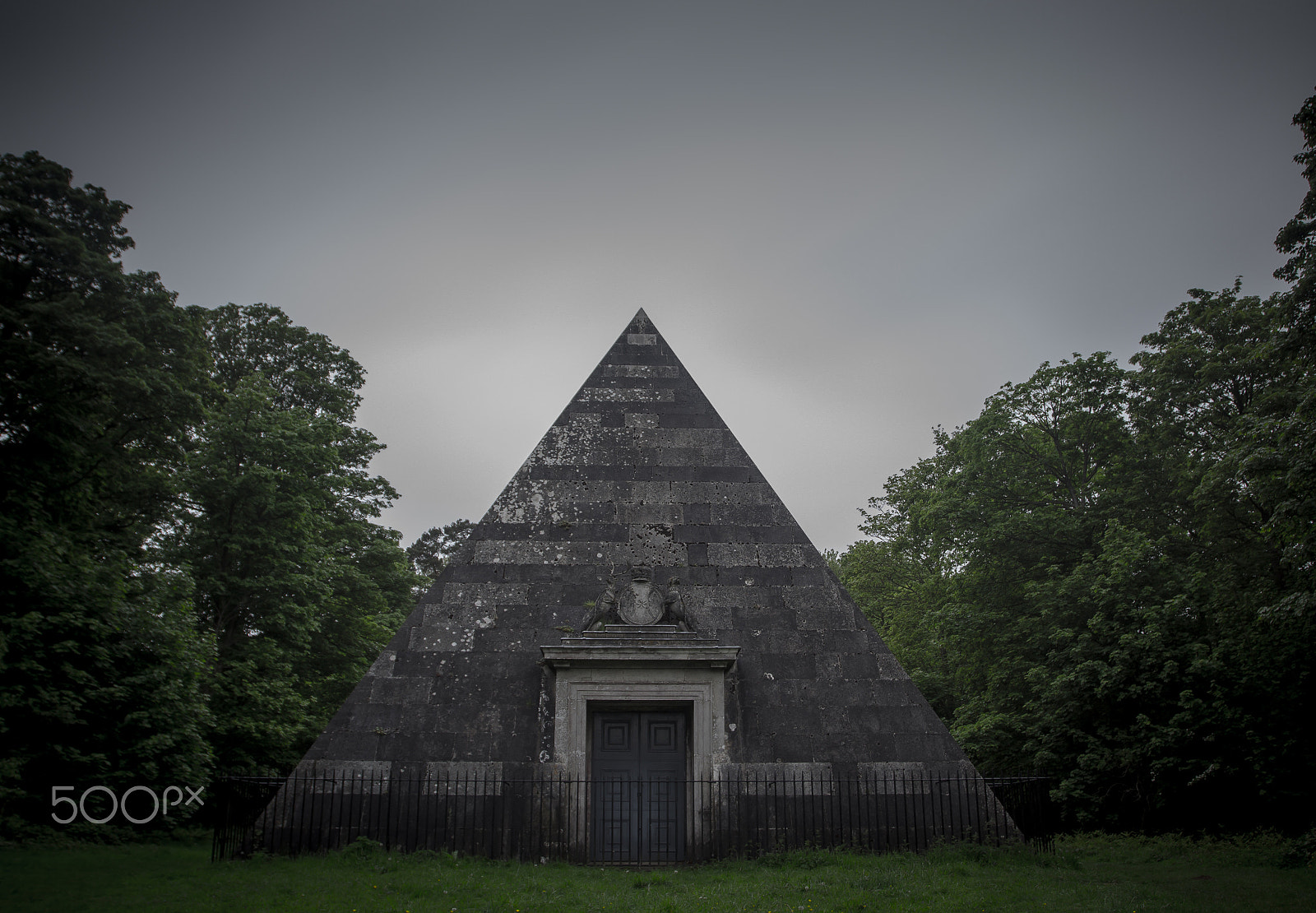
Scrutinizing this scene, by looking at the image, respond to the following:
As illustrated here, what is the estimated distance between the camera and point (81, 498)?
12.4 m

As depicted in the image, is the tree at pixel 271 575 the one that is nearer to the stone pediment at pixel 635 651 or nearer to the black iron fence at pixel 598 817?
the black iron fence at pixel 598 817

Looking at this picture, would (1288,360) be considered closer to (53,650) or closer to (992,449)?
(992,449)

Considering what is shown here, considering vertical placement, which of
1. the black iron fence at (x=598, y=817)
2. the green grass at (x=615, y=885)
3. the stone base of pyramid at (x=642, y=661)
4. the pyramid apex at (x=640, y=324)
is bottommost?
the green grass at (x=615, y=885)

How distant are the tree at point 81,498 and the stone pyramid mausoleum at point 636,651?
4.47 m

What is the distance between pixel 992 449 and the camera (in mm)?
19234

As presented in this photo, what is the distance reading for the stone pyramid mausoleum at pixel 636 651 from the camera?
9.88 m

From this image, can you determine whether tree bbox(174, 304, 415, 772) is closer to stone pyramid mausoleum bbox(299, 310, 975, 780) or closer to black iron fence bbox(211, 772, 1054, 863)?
black iron fence bbox(211, 772, 1054, 863)

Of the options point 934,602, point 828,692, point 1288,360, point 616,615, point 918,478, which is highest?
point 918,478

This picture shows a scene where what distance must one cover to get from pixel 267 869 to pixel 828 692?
636 cm

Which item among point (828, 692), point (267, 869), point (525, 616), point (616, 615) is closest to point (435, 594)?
Result: point (525, 616)

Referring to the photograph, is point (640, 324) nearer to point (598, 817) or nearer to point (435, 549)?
point (598, 817)

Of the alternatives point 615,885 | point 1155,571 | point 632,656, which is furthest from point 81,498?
point 1155,571

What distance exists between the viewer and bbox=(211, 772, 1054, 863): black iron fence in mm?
9297

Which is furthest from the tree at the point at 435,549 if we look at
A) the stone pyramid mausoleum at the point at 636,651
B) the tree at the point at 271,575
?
the stone pyramid mausoleum at the point at 636,651
